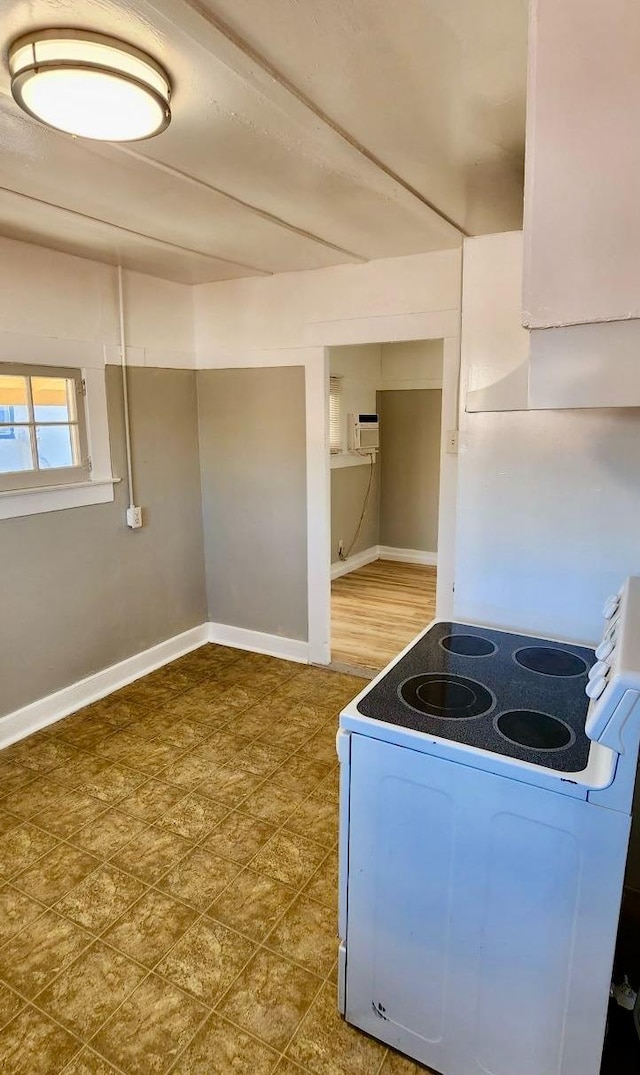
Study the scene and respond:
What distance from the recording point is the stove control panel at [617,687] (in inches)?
38.9

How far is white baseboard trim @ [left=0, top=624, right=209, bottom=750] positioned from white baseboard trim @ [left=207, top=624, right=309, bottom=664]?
10cm

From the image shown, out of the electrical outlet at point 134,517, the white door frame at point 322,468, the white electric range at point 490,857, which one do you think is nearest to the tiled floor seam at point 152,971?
the white electric range at point 490,857

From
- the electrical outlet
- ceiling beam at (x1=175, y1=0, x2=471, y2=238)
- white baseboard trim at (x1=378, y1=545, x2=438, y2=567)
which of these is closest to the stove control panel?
ceiling beam at (x1=175, y1=0, x2=471, y2=238)

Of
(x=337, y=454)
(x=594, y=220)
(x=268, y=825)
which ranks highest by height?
(x=594, y=220)

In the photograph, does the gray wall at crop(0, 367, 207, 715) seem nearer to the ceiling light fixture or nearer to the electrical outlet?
the electrical outlet

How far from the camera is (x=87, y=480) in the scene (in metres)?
3.11

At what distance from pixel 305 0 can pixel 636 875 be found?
7.38 ft

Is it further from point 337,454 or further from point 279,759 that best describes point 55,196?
point 337,454

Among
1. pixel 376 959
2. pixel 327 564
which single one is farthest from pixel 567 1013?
pixel 327 564

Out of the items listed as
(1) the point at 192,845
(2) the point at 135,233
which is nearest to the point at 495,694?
(1) the point at 192,845

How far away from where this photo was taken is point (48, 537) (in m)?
2.93

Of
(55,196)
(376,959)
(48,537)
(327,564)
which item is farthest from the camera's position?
(327,564)

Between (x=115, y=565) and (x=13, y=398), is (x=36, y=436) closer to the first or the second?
(x=13, y=398)

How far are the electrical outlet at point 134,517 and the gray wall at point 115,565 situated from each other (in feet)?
0.14
